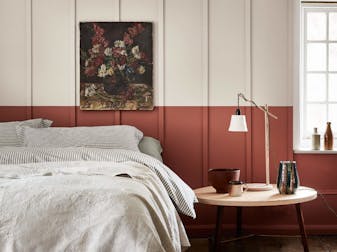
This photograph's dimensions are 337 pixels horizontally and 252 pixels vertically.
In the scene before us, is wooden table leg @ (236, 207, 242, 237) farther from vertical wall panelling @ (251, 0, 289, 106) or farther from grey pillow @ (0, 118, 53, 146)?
grey pillow @ (0, 118, 53, 146)

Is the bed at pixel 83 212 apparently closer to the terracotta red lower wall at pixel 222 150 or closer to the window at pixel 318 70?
the terracotta red lower wall at pixel 222 150

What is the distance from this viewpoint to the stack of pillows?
12.4 ft

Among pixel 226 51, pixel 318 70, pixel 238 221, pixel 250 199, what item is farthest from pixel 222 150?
pixel 318 70

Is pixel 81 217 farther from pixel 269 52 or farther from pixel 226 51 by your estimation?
pixel 269 52

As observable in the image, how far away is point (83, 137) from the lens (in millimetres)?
3834

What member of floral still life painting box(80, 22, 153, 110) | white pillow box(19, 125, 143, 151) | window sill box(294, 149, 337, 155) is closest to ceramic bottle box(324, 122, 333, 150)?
window sill box(294, 149, 337, 155)

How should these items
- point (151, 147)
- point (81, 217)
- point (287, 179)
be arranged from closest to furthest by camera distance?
point (81, 217), point (287, 179), point (151, 147)

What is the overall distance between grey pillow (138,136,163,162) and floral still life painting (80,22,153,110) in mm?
321

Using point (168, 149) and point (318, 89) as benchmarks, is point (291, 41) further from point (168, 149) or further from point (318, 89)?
point (168, 149)

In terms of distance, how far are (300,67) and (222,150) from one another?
982mm

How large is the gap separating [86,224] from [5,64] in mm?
2768

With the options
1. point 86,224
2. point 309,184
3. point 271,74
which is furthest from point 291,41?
point 86,224

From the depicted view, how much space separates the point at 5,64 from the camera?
→ 14.1ft

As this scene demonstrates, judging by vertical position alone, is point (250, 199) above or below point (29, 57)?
below
